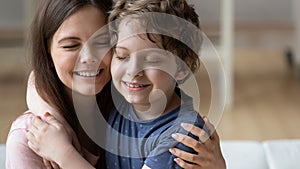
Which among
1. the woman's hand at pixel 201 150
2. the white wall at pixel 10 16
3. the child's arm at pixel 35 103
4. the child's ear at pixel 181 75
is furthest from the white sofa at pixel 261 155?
the white wall at pixel 10 16

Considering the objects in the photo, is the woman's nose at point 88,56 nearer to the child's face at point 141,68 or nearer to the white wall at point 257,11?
the child's face at point 141,68

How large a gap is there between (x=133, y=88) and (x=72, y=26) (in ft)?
0.56

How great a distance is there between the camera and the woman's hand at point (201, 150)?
1003mm

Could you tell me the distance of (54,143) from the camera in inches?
42.0

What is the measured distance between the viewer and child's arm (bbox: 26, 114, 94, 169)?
1.06 metres

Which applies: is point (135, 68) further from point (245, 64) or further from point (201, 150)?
point (245, 64)

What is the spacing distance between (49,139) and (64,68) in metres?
0.13

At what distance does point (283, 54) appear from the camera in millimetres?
4090

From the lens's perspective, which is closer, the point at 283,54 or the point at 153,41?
the point at 153,41

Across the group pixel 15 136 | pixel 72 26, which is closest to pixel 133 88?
pixel 72 26

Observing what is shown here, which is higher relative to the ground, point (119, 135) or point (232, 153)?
point (119, 135)

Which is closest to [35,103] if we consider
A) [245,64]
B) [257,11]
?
[245,64]

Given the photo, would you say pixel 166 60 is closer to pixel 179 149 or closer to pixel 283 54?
pixel 179 149

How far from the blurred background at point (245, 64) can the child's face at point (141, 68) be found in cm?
125
